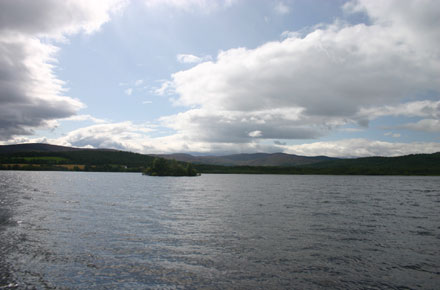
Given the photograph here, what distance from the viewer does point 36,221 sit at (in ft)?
119

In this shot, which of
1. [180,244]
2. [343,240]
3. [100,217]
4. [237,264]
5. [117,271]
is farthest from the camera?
[100,217]

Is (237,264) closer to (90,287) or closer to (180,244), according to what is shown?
(180,244)

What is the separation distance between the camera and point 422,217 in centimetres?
4450

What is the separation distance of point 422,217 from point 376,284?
34684 mm

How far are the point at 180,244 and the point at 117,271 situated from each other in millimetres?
7994

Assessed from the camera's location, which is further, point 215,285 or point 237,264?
point 237,264

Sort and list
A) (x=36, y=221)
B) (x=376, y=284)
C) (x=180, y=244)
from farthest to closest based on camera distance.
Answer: (x=36, y=221)
(x=180, y=244)
(x=376, y=284)

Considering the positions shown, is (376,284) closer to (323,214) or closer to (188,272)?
(188,272)

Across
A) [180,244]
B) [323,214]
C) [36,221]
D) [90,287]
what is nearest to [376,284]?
[180,244]

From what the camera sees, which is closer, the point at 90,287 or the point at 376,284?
the point at 90,287

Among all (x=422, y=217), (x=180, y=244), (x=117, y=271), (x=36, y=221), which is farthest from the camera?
(x=422, y=217)

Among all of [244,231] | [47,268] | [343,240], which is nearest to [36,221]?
[47,268]

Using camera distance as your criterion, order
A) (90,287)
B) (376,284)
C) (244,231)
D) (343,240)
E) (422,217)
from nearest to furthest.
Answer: (90,287) → (376,284) → (343,240) → (244,231) → (422,217)

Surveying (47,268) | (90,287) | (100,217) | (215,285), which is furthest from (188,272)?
(100,217)
